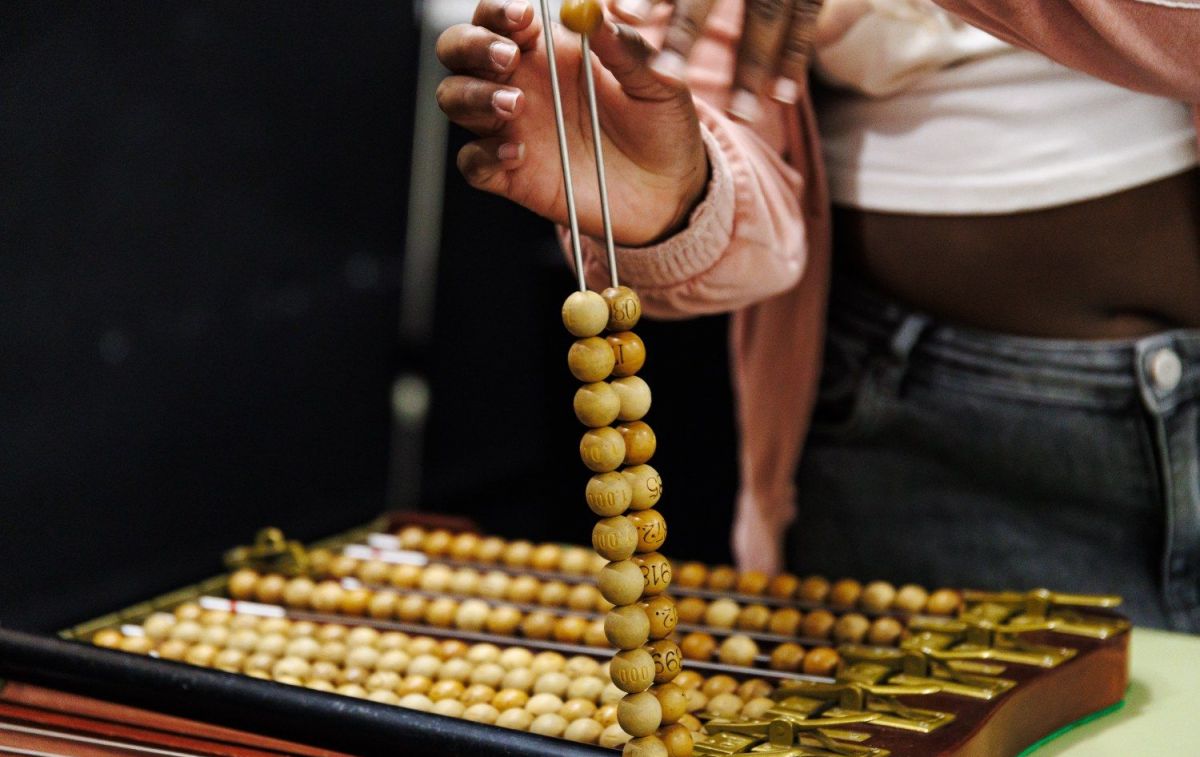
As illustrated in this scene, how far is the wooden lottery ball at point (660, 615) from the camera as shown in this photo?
27.4 inches

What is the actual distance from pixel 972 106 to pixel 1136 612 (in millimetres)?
520

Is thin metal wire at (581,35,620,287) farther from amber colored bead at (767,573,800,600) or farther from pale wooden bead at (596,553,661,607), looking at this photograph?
amber colored bead at (767,573,800,600)

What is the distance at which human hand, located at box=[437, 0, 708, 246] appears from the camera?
2.57ft

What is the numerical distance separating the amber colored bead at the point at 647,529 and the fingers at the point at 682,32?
0.84 feet

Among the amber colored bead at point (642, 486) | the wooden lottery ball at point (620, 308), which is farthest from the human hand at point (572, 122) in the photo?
the amber colored bead at point (642, 486)

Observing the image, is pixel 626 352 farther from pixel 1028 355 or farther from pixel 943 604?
pixel 1028 355

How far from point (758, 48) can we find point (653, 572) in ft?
1.02

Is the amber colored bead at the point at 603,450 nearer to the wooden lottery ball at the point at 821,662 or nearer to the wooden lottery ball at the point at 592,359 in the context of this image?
the wooden lottery ball at the point at 592,359

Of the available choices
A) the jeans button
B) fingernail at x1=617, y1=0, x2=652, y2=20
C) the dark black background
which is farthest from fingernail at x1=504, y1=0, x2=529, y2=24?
the dark black background

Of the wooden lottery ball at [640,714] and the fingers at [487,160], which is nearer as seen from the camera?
the wooden lottery ball at [640,714]

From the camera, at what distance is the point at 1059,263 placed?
3.65 ft

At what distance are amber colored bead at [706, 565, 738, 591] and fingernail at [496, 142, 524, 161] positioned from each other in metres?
0.47

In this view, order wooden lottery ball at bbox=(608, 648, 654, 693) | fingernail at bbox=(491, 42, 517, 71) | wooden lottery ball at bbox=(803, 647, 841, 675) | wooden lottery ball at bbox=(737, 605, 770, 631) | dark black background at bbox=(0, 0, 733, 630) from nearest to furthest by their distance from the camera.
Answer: wooden lottery ball at bbox=(608, 648, 654, 693) → fingernail at bbox=(491, 42, 517, 71) → wooden lottery ball at bbox=(803, 647, 841, 675) → wooden lottery ball at bbox=(737, 605, 770, 631) → dark black background at bbox=(0, 0, 733, 630)

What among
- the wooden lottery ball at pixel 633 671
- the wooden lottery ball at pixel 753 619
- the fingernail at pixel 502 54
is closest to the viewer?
the wooden lottery ball at pixel 633 671
